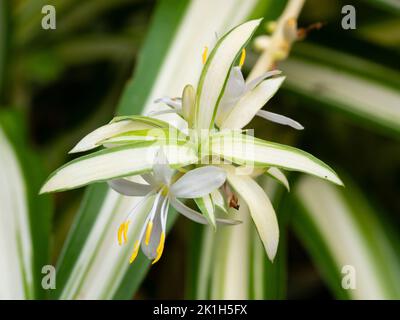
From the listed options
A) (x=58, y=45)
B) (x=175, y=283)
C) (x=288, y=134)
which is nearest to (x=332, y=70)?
(x=288, y=134)

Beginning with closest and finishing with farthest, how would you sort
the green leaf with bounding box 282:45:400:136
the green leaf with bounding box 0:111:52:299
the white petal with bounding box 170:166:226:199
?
the white petal with bounding box 170:166:226:199 < the green leaf with bounding box 0:111:52:299 < the green leaf with bounding box 282:45:400:136

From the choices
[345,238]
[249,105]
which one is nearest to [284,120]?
[249,105]

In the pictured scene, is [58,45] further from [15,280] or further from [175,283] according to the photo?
[15,280]

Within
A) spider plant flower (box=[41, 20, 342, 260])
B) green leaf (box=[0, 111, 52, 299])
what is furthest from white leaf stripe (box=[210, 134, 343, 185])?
green leaf (box=[0, 111, 52, 299])

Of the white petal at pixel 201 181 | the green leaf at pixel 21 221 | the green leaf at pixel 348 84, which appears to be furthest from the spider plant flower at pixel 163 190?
the green leaf at pixel 348 84

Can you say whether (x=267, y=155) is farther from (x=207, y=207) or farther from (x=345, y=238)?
(x=345, y=238)

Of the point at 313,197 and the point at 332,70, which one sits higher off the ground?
the point at 332,70

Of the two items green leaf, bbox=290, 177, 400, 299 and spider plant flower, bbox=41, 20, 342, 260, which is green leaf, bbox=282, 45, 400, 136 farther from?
spider plant flower, bbox=41, 20, 342, 260

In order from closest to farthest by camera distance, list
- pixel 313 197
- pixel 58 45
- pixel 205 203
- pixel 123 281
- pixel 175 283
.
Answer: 1. pixel 205 203
2. pixel 123 281
3. pixel 313 197
4. pixel 175 283
5. pixel 58 45
